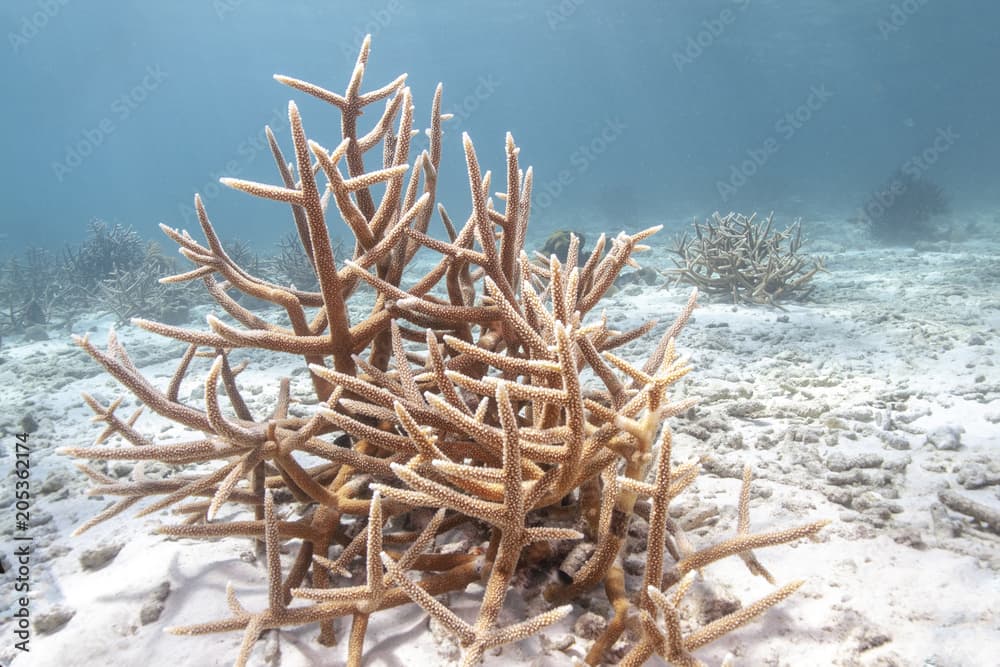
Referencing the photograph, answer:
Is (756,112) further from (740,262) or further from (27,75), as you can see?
(27,75)

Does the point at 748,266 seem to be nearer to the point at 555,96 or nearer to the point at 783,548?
the point at 783,548

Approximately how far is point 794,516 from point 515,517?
160 centimetres

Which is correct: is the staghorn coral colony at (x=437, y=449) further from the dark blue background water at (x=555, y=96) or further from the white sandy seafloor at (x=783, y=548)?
the dark blue background water at (x=555, y=96)

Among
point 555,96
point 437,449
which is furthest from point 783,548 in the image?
point 555,96

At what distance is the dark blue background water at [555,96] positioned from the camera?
41.5m

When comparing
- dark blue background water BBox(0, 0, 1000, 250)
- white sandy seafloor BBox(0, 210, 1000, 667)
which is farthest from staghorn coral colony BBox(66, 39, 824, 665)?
dark blue background water BBox(0, 0, 1000, 250)

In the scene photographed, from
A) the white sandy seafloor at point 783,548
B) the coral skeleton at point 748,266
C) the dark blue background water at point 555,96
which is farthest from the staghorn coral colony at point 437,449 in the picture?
the dark blue background water at point 555,96

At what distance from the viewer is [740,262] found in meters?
7.87

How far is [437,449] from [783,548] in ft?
4.98

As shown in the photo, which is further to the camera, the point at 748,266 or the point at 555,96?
the point at 555,96

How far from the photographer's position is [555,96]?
96.6m

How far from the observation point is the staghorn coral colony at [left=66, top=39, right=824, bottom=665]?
143cm

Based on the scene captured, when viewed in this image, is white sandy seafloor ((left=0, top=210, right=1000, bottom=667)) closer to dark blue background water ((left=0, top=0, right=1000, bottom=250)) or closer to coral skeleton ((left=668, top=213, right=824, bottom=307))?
coral skeleton ((left=668, top=213, right=824, bottom=307))

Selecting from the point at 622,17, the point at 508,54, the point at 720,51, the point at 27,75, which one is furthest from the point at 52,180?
the point at 720,51
